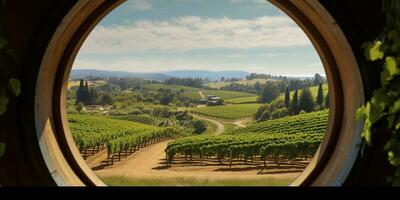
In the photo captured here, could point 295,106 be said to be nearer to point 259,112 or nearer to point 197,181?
point 259,112

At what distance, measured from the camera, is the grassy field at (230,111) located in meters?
81.1

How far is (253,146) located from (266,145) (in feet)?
3.66

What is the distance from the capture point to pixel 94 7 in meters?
3.41

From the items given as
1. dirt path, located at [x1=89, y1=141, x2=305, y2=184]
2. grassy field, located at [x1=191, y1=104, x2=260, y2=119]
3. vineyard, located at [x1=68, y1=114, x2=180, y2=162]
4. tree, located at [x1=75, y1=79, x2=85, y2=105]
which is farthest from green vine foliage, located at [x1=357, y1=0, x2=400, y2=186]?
tree, located at [x1=75, y1=79, x2=85, y2=105]

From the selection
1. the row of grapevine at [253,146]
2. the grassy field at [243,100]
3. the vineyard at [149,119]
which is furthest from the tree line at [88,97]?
the row of grapevine at [253,146]

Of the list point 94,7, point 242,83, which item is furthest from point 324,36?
point 242,83

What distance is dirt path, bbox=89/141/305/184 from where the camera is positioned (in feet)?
106

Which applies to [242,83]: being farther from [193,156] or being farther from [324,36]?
[324,36]

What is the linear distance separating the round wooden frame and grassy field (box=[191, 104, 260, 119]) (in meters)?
75.7

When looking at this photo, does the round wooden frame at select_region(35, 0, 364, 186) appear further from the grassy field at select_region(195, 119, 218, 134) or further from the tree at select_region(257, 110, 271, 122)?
the tree at select_region(257, 110, 271, 122)

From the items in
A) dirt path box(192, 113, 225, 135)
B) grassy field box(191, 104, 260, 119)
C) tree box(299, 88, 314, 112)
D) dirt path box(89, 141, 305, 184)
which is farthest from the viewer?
grassy field box(191, 104, 260, 119)

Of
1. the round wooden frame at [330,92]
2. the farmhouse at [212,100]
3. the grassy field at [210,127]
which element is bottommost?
the grassy field at [210,127]

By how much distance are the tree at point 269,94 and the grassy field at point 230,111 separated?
8.19 meters

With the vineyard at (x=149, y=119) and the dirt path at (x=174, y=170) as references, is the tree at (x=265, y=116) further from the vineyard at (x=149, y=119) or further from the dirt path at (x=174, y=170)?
the dirt path at (x=174, y=170)
